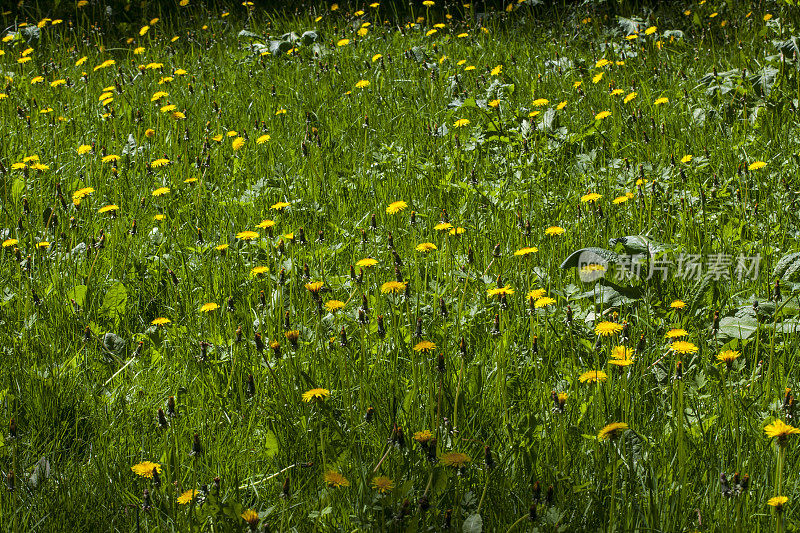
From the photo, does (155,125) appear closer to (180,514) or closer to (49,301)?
(49,301)

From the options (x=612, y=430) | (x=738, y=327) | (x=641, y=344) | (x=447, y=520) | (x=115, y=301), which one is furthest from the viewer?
(x=115, y=301)

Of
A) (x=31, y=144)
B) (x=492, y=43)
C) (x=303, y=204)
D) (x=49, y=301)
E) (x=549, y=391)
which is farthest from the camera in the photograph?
(x=492, y=43)

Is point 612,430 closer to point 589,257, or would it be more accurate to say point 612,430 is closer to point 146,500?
point 146,500

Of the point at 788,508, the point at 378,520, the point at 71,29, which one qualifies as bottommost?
the point at 788,508

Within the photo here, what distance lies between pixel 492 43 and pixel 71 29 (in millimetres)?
3069

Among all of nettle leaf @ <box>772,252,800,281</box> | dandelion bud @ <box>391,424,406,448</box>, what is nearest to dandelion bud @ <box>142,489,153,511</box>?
dandelion bud @ <box>391,424,406,448</box>

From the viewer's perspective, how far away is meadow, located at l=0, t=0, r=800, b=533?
1.62 metres

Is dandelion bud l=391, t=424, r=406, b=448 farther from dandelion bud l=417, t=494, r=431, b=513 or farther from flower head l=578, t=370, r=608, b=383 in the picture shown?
flower head l=578, t=370, r=608, b=383

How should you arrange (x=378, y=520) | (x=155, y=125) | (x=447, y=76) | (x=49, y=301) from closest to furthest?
(x=378, y=520)
(x=49, y=301)
(x=155, y=125)
(x=447, y=76)

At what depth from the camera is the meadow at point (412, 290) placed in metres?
1.62

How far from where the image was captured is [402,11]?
644cm

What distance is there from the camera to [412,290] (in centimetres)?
253

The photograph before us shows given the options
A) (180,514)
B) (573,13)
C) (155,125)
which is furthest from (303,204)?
(573,13)

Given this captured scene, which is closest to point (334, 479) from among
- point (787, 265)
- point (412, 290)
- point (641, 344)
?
point (641, 344)
